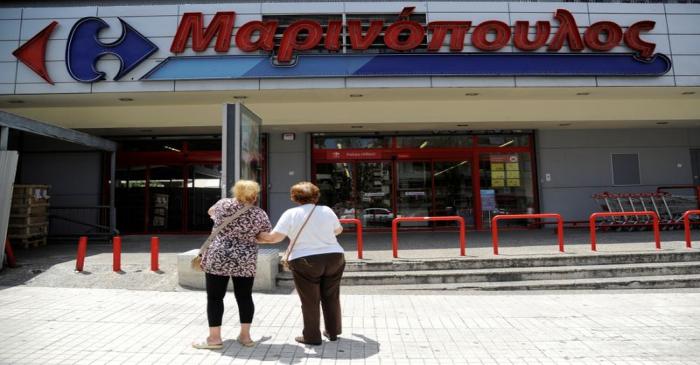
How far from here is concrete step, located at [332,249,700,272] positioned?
7586 millimetres

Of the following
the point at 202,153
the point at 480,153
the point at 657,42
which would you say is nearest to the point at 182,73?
the point at 202,153

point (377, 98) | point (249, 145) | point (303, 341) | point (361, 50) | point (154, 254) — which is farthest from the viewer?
point (377, 98)

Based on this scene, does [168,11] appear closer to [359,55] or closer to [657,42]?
[359,55]

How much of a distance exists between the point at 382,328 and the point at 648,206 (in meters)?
11.5

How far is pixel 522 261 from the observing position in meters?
7.68

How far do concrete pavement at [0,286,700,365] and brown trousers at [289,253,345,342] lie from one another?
0.90 feet

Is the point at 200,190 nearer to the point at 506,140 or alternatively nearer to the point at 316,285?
the point at 506,140

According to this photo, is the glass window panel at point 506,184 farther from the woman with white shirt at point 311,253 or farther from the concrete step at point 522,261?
the woman with white shirt at point 311,253

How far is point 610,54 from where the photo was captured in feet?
34.1

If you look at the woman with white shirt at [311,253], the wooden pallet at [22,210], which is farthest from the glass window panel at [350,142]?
the woman with white shirt at [311,253]

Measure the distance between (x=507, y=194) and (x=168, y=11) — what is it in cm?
1103

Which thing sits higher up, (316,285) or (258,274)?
(316,285)

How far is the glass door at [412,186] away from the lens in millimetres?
13617

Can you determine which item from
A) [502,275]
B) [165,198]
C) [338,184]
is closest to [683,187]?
[502,275]
